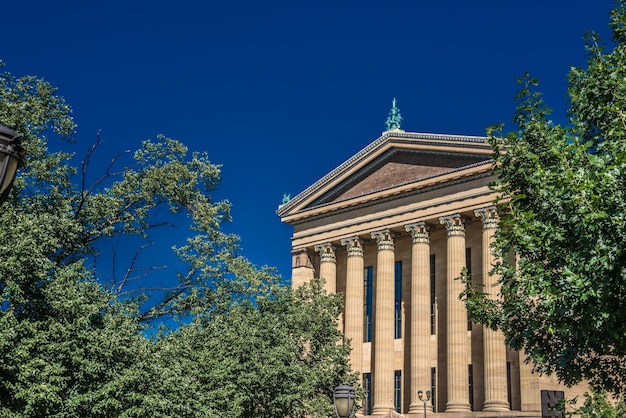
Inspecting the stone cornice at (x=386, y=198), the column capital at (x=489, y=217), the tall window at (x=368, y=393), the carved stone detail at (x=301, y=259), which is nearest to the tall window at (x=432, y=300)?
the stone cornice at (x=386, y=198)

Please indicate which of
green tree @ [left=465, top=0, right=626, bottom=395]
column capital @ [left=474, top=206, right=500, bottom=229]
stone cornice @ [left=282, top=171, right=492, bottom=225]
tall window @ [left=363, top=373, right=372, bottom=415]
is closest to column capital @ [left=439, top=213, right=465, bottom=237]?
column capital @ [left=474, top=206, right=500, bottom=229]

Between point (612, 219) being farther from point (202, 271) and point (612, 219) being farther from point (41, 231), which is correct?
point (202, 271)

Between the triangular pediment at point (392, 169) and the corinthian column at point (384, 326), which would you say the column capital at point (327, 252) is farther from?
the corinthian column at point (384, 326)

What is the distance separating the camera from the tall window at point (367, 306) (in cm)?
5172

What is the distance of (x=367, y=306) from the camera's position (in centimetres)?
5256

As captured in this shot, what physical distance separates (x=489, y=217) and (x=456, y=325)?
6.30 meters

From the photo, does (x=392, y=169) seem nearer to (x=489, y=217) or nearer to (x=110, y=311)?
(x=489, y=217)

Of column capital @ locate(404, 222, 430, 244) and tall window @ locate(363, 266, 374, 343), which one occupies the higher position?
column capital @ locate(404, 222, 430, 244)

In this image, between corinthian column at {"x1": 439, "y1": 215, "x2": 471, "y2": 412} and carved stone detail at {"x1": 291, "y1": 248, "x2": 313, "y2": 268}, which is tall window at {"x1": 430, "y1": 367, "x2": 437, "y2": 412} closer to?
corinthian column at {"x1": 439, "y1": 215, "x2": 471, "y2": 412}

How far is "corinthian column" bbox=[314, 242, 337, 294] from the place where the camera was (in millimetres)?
53062

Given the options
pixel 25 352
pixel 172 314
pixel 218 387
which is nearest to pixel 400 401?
pixel 218 387

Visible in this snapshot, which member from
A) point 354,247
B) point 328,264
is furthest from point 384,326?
point 328,264

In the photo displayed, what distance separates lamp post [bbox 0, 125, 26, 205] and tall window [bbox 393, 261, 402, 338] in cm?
4544

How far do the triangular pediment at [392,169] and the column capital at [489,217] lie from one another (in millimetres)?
2298
